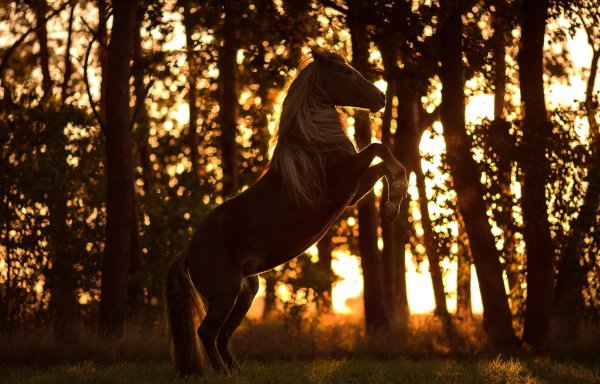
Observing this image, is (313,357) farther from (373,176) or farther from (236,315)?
(373,176)

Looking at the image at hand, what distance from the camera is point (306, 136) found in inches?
352

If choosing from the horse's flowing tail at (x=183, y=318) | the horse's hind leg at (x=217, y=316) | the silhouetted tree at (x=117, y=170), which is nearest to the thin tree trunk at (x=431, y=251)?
the silhouetted tree at (x=117, y=170)

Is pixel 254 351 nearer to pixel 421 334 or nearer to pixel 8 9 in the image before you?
pixel 421 334

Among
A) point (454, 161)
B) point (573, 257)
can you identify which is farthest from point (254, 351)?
point (573, 257)

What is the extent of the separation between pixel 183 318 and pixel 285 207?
179 cm

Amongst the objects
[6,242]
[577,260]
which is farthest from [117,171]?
[577,260]

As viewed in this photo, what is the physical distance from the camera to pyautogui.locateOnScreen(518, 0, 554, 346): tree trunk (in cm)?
1528

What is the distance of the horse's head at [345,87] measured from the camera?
30.3 ft

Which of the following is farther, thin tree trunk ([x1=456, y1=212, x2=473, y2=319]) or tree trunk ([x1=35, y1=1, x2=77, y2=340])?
tree trunk ([x1=35, y1=1, x2=77, y2=340])

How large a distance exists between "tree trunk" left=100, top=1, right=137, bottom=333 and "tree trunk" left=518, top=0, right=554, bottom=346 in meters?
6.86

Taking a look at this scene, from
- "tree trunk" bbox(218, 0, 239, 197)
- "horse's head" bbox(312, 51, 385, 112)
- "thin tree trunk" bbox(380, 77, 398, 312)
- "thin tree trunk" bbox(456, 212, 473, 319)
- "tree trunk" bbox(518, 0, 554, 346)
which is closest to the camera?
"horse's head" bbox(312, 51, 385, 112)

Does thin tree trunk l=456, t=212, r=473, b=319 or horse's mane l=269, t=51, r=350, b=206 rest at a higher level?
horse's mane l=269, t=51, r=350, b=206

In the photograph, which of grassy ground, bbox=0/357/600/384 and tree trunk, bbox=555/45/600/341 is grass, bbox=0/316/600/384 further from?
tree trunk, bbox=555/45/600/341

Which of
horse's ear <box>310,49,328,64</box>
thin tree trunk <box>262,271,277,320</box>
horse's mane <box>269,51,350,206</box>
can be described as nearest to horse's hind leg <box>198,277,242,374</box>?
horse's mane <box>269,51,350,206</box>
